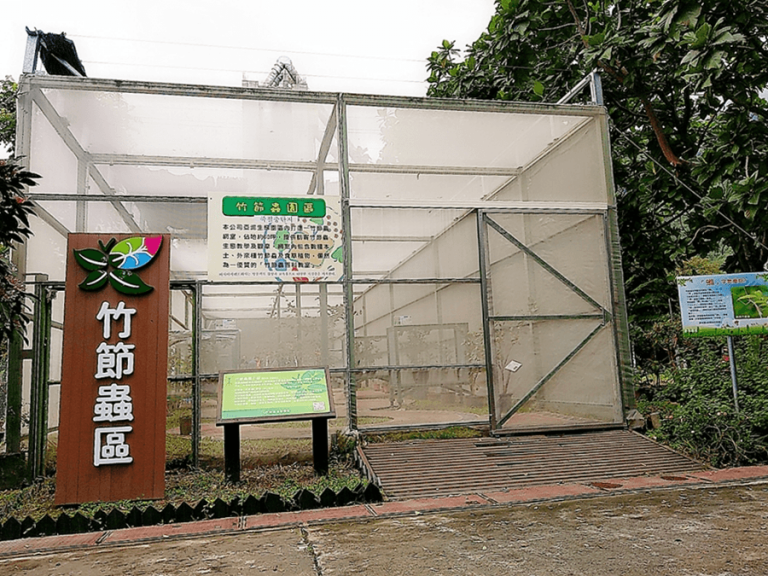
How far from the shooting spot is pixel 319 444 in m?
4.97

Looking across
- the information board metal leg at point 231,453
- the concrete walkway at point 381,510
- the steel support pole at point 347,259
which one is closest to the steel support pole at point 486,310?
the steel support pole at point 347,259

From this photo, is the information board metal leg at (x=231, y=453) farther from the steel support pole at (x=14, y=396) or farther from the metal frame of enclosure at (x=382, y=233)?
the steel support pole at (x=14, y=396)

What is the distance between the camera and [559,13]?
749 centimetres

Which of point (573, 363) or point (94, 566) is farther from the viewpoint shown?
point (573, 363)

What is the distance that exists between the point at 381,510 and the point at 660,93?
6.45 metres

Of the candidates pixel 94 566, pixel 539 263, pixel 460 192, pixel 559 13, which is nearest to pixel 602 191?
pixel 539 263

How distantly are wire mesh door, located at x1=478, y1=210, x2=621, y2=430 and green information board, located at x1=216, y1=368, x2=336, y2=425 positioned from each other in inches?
73.4

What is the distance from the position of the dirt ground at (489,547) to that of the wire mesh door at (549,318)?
2.26 meters

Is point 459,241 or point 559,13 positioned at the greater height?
point 559,13

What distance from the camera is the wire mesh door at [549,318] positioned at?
6023 mm

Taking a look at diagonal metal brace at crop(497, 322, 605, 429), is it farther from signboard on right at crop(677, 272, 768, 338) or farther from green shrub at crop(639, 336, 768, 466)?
signboard on right at crop(677, 272, 768, 338)

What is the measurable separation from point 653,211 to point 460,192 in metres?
3.40

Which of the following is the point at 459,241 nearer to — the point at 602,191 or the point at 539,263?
the point at 539,263

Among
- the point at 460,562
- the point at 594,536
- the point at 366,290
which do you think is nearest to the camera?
the point at 460,562
